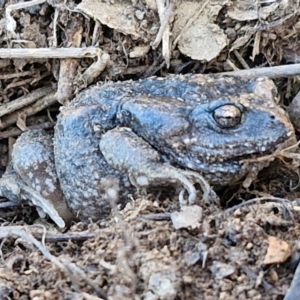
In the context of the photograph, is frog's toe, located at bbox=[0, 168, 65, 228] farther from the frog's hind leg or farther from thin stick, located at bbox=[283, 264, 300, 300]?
thin stick, located at bbox=[283, 264, 300, 300]

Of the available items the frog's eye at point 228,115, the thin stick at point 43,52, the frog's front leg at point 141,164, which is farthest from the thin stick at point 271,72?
the thin stick at point 43,52

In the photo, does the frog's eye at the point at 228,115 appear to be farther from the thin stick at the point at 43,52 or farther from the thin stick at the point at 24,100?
the thin stick at the point at 24,100

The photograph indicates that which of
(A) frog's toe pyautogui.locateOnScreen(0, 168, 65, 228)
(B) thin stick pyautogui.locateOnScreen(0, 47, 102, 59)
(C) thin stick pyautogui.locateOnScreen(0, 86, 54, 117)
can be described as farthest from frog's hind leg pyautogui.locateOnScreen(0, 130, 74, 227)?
(B) thin stick pyautogui.locateOnScreen(0, 47, 102, 59)

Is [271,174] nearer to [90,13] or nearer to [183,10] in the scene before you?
[183,10]

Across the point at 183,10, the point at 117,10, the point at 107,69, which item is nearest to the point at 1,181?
the point at 107,69

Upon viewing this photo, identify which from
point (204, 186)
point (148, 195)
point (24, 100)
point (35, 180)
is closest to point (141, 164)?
point (148, 195)

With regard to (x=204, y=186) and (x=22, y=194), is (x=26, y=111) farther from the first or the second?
(x=204, y=186)
